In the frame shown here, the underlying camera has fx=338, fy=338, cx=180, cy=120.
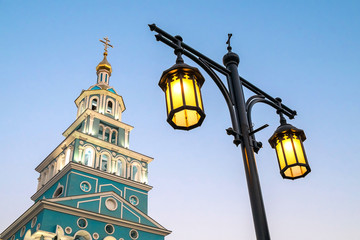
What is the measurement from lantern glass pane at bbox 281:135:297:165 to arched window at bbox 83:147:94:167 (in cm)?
2059

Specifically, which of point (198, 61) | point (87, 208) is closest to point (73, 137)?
point (87, 208)

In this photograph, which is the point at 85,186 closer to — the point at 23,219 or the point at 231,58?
the point at 23,219

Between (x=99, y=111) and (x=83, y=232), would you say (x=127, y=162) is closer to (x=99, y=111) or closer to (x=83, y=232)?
(x=99, y=111)

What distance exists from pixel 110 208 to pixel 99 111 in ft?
30.1

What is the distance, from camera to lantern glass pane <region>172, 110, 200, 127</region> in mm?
4273

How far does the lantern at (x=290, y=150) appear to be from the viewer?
4.93 meters

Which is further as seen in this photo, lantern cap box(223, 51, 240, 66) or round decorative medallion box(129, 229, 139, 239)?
round decorative medallion box(129, 229, 139, 239)

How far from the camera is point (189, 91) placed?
414 cm

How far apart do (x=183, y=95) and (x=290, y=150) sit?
2033 mm

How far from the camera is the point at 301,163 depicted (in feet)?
16.0

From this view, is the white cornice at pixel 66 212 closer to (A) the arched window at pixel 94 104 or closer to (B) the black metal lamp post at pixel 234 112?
(A) the arched window at pixel 94 104

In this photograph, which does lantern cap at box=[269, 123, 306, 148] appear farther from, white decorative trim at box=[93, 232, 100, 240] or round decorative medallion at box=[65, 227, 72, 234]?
white decorative trim at box=[93, 232, 100, 240]

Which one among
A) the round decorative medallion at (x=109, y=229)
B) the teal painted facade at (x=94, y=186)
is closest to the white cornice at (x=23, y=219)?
the teal painted facade at (x=94, y=186)

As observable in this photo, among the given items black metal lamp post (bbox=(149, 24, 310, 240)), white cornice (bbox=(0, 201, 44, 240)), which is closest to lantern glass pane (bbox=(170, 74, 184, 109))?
black metal lamp post (bbox=(149, 24, 310, 240))
